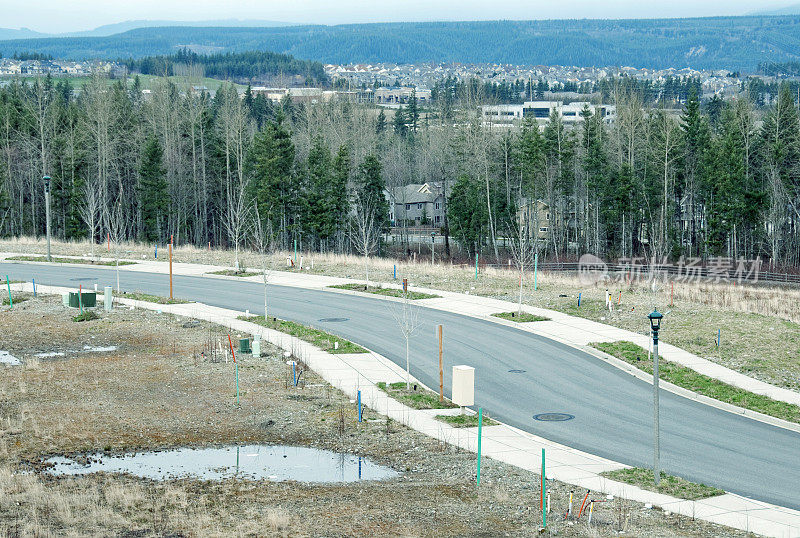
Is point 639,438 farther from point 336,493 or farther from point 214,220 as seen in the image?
point 214,220

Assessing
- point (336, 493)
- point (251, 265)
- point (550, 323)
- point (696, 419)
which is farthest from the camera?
point (251, 265)

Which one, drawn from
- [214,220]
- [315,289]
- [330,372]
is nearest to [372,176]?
[214,220]

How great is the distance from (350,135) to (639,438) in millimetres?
79373

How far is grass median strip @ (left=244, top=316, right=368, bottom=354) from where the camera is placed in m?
32.2

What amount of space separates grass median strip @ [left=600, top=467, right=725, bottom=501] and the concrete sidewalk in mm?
207

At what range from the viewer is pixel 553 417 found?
81.3 ft

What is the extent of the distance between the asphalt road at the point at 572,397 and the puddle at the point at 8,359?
421 inches

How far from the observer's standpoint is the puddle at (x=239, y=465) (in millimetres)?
20094

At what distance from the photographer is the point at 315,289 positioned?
149ft

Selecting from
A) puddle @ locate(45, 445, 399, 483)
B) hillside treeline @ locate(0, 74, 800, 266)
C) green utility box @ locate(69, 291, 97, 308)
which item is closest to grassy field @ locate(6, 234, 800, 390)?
green utility box @ locate(69, 291, 97, 308)

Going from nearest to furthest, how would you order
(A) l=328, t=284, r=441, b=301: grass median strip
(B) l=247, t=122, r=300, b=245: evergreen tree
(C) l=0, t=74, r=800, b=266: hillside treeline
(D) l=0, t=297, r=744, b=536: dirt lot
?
(D) l=0, t=297, r=744, b=536: dirt lot, (A) l=328, t=284, r=441, b=301: grass median strip, (C) l=0, t=74, r=800, b=266: hillside treeline, (B) l=247, t=122, r=300, b=245: evergreen tree

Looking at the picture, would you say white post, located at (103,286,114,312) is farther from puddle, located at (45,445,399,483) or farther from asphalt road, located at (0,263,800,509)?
puddle, located at (45,445,399,483)

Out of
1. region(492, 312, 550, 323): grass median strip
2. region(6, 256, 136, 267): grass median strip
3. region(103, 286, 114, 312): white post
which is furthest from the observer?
region(6, 256, 136, 267): grass median strip

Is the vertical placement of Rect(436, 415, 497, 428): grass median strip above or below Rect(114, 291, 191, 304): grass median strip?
below
